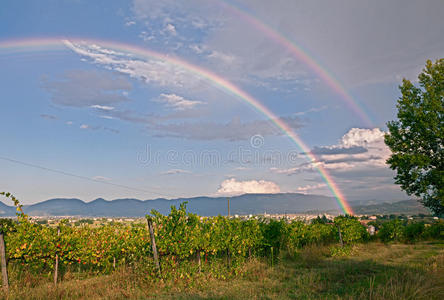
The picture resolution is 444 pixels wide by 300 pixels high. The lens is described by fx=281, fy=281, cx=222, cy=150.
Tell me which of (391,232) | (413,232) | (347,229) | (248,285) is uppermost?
(347,229)

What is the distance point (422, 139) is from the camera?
2070 cm

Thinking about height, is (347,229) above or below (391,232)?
above

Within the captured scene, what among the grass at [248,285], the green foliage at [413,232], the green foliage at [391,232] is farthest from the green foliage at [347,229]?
the grass at [248,285]

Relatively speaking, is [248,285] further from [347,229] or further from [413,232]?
[413,232]

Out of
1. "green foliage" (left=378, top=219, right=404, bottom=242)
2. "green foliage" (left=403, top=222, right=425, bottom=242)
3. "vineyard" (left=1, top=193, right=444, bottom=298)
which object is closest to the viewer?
"vineyard" (left=1, top=193, right=444, bottom=298)

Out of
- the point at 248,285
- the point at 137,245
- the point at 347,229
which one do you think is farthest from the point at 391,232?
the point at 137,245

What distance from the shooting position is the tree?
2016 cm

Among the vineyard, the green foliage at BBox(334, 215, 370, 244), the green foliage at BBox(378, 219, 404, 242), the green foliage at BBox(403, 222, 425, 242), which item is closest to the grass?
the vineyard

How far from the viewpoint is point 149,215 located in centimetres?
939

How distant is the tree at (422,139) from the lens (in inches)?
794

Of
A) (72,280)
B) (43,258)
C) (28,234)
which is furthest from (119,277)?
(28,234)

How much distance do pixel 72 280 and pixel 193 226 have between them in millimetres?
4216

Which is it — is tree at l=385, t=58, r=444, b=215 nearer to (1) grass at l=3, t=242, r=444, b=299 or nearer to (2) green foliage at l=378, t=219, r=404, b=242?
(2) green foliage at l=378, t=219, r=404, b=242

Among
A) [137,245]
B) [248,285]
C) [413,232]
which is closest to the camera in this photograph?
[248,285]
